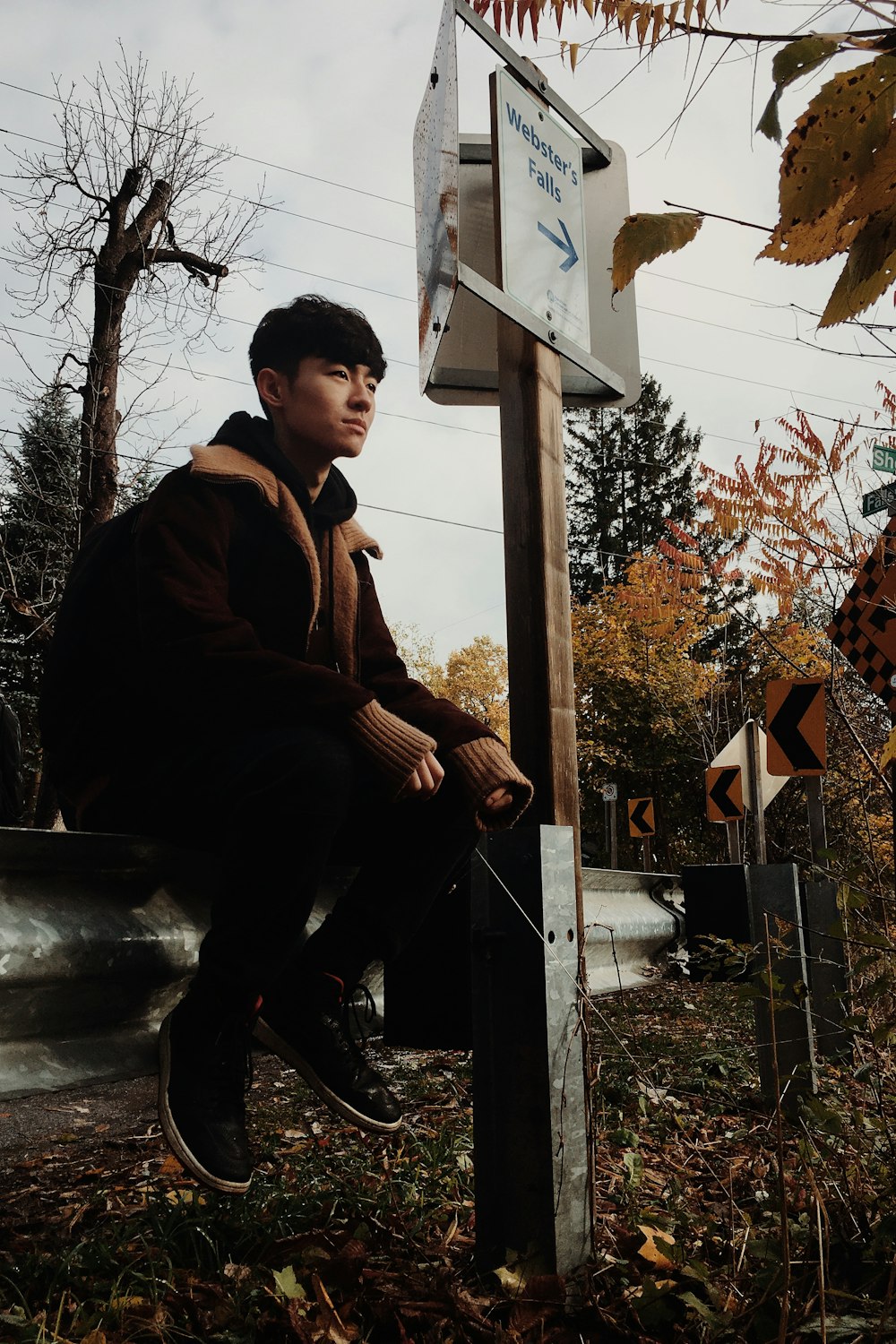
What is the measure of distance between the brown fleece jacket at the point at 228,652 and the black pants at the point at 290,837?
2.6 inches

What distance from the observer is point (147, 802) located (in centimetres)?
192

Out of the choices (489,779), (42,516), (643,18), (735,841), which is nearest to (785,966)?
(489,779)

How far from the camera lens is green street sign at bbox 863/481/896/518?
18.0 ft

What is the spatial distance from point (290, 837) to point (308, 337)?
123 centimetres

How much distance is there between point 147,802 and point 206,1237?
0.80 m

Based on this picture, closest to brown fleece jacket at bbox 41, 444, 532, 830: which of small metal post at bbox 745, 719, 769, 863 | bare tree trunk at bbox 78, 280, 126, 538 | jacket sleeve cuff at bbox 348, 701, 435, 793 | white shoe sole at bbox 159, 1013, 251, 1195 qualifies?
jacket sleeve cuff at bbox 348, 701, 435, 793

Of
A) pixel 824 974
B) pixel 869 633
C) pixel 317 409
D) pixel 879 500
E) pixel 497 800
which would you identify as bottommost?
pixel 824 974

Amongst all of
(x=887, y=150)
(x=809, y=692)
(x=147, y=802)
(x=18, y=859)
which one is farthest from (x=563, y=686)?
(x=809, y=692)

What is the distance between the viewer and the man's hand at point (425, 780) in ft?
6.16

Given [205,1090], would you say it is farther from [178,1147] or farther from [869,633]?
[869,633]

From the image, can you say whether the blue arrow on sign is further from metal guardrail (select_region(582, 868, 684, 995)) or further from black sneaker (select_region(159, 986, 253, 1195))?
metal guardrail (select_region(582, 868, 684, 995))

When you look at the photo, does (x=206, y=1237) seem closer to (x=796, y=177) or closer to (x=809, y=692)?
(x=796, y=177)

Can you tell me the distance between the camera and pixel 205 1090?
5.62 ft

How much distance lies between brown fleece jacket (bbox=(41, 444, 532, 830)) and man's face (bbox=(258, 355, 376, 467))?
0.67 ft
